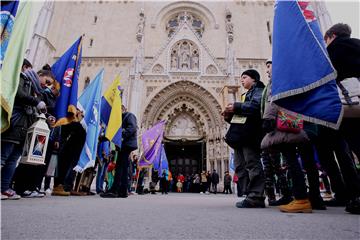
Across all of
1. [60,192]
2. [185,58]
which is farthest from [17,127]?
[185,58]

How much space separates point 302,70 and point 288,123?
23.1 inches

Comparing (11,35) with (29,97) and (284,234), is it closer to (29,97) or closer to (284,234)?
(29,97)

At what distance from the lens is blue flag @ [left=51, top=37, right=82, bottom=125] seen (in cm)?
434

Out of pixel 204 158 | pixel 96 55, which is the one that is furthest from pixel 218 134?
pixel 96 55

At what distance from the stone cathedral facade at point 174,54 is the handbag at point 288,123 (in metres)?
12.5

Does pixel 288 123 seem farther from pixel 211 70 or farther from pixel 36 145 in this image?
pixel 211 70

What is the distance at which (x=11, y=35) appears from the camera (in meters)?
2.28

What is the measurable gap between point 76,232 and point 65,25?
23485 mm

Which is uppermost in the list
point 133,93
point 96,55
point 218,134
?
point 96,55

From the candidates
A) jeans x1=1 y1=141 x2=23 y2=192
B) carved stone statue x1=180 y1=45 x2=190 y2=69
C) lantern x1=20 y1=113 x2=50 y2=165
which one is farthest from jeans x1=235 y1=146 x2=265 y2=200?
carved stone statue x1=180 y1=45 x2=190 y2=69

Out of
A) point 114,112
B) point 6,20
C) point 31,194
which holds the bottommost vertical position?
point 31,194

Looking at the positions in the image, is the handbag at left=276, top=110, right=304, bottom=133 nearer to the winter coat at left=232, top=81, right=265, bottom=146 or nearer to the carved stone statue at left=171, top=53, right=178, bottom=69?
the winter coat at left=232, top=81, right=265, bottom=146

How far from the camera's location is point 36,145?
2.89 m

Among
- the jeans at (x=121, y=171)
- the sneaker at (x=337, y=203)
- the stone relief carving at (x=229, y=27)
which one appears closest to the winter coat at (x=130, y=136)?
the jeans at (x=121, y=171)
